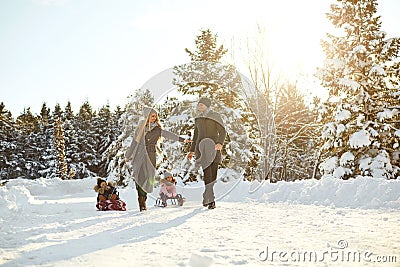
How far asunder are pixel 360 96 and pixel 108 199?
13298 mm

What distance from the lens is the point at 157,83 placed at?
57.5ft

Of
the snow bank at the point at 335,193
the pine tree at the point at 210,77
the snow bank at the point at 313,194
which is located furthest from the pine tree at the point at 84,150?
the snow bank at the point at 335,193

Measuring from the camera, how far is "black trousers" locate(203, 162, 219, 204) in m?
7.85

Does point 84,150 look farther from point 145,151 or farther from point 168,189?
point 145,151

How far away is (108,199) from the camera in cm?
829

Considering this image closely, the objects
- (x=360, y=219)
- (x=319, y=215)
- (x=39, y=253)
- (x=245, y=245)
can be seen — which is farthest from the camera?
(x=319, y=215)

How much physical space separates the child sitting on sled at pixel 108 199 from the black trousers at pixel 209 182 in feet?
6.25

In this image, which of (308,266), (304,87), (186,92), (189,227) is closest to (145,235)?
(189,227)

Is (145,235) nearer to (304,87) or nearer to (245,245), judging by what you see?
(245,245)

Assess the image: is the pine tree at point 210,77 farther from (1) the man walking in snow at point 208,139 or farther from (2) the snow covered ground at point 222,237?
(2) the snow covered ground at point 222,237

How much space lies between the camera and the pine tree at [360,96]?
1625cm

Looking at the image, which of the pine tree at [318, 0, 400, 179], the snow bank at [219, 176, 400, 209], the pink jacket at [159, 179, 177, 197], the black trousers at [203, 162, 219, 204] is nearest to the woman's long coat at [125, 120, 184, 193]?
the pink jacket at [159, 179, 177, 197]

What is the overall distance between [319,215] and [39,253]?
181 inches

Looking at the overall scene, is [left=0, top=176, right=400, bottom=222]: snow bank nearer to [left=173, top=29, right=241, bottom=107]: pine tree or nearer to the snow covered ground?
the snow covered ground
